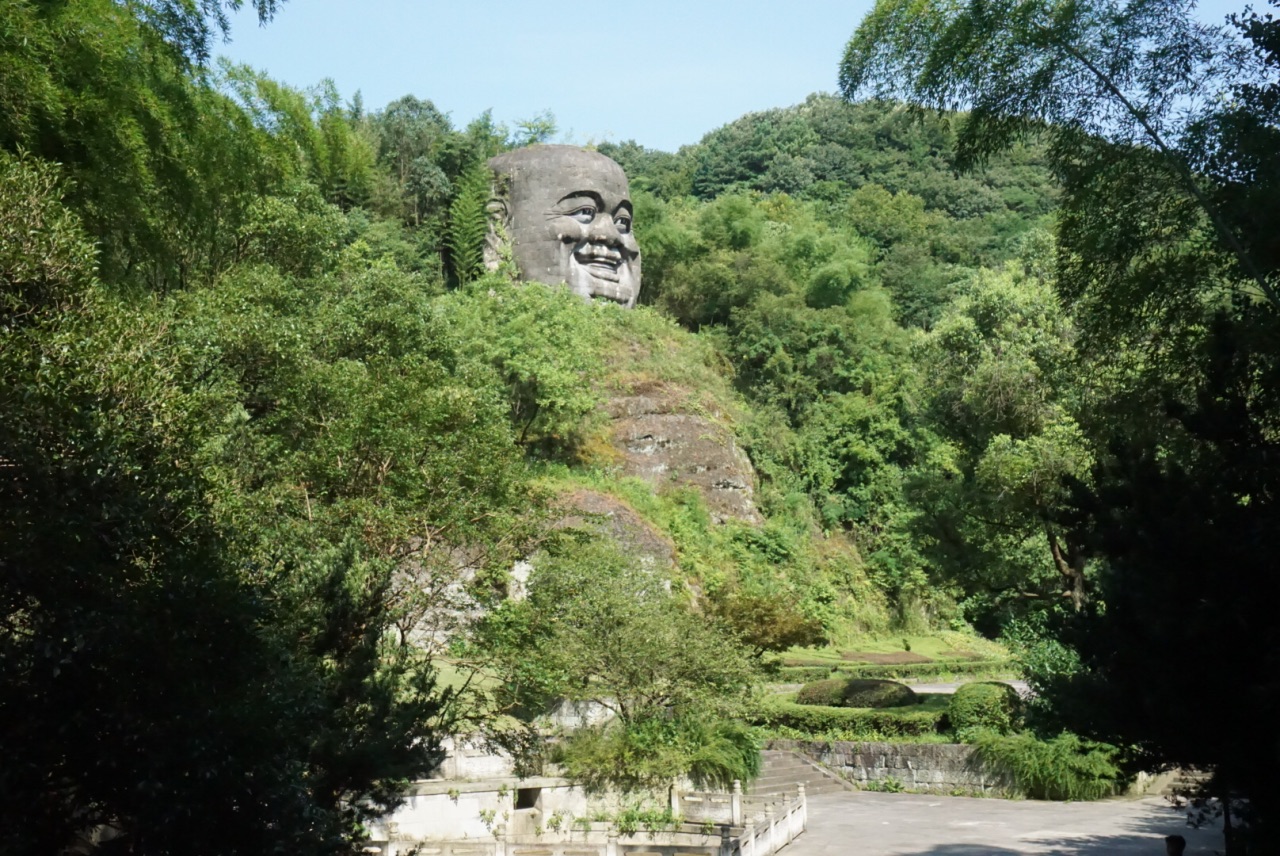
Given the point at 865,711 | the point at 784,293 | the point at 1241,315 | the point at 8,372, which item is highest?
the point at 784,293

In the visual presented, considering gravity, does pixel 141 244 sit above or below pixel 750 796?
above

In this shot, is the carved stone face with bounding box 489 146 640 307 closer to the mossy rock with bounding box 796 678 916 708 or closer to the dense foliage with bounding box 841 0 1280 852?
the mossy rock with bounding box 796 678 916 708

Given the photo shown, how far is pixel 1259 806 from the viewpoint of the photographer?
731cm

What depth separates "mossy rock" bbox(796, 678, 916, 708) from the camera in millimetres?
23547

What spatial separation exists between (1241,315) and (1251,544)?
2207 mm

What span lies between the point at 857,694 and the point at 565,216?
19101 millimetres

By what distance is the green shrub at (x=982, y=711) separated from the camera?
2105cm

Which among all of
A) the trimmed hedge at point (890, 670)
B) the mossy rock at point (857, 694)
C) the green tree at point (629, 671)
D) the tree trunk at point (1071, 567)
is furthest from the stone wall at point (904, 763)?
the trimmed hedge at point (890, 670)

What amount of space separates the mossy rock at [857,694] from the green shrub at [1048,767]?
350cm

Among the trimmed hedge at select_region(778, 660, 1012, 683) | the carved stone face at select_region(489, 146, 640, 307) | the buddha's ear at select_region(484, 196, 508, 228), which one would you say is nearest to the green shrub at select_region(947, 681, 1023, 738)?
the trimmed hedge at select_region(778, 660, 1012, 683)

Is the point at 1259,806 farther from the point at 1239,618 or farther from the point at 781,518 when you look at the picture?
the point at 781,518

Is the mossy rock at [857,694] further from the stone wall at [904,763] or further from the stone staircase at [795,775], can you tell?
the stone staircase at [795,775]

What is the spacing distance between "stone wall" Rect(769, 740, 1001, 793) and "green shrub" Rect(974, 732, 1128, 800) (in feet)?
1.07

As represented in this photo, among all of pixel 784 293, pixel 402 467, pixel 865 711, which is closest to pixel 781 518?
pixel 784 293
